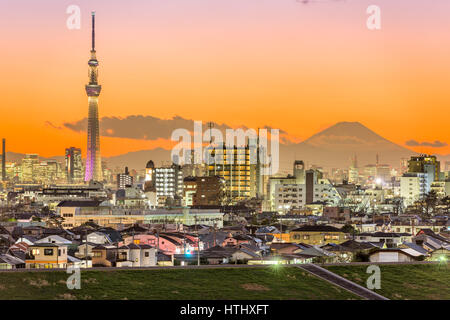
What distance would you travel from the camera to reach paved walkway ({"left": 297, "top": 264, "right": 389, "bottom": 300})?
3012 centimetres

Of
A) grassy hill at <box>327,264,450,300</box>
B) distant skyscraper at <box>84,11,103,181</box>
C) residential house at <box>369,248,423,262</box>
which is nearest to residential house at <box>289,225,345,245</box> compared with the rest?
residential house at <box>369,248,423,262</box>

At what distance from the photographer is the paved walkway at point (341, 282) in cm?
3012

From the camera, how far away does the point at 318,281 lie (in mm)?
31109

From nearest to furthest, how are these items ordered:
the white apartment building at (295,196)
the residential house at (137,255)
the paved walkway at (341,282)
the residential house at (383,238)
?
the paved walkway at (341,282)
the residential house at (137,255)
the residential house at (383,238)
the white apartment building at (295,196)

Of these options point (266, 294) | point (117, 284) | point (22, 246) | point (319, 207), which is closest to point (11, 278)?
point (117, 284)

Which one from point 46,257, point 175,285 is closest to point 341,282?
point 175,285

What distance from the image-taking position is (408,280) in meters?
33.3

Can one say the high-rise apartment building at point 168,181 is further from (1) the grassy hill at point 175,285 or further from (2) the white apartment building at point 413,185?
(1) the grassy hill at point 175,285

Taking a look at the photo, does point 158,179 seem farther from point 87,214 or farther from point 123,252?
point 123,252

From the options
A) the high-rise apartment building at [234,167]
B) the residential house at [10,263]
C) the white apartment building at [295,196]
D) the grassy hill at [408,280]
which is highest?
the high-rise apartment building at [234,167]

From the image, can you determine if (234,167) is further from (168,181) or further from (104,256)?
(104,256)

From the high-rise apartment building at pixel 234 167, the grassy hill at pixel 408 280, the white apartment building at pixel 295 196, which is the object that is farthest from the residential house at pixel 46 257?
the high-rise apartment building at pixel 234 167

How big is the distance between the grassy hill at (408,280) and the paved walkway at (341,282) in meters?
0.69

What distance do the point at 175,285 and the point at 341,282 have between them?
681cm
